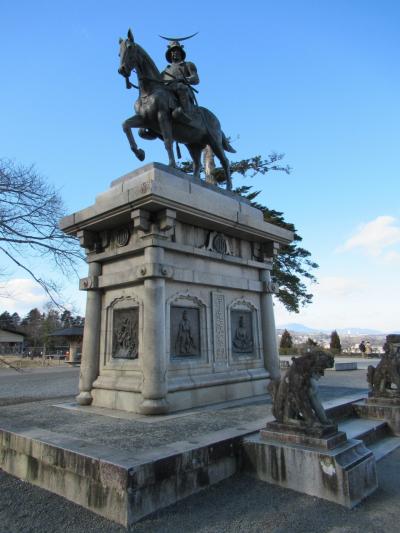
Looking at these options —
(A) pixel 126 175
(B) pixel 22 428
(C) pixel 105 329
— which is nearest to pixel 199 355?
(C) pixel 105 329

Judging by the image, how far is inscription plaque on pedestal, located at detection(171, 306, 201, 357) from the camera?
7.30m

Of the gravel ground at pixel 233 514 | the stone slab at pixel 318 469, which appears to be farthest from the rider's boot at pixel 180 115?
the gravel ground at pixel 233 514

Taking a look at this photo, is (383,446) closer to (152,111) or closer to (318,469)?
(318,469)

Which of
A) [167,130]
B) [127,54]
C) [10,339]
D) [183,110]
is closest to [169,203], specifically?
[167,130]

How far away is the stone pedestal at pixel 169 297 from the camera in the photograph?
22.5 feet

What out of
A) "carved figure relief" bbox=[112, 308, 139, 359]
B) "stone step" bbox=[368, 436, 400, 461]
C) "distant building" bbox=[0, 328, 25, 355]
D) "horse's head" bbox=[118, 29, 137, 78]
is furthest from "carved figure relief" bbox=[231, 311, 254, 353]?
"distant building" bbox=[0, 328, 25, 355]

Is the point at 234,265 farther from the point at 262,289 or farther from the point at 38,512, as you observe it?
the point at 38,512

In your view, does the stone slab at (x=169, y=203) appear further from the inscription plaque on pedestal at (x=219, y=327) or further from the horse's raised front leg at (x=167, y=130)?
the inscription plaque on pedestal at (x=219, y=327)

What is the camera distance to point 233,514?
12.0 ft

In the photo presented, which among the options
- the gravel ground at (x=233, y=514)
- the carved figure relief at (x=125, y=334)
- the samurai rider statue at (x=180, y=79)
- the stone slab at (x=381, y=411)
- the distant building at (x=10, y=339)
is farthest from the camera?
the distant building at (x=10, y=339)

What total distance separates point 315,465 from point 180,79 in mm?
7794

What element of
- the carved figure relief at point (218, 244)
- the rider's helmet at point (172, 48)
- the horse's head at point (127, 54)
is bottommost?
the carved figure relief at point (218, 244)

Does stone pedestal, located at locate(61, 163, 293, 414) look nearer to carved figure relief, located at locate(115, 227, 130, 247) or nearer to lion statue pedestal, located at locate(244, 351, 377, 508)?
carved figure relief, located at locate(115, 227, 130, 247)

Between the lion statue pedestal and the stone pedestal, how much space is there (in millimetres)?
2517
